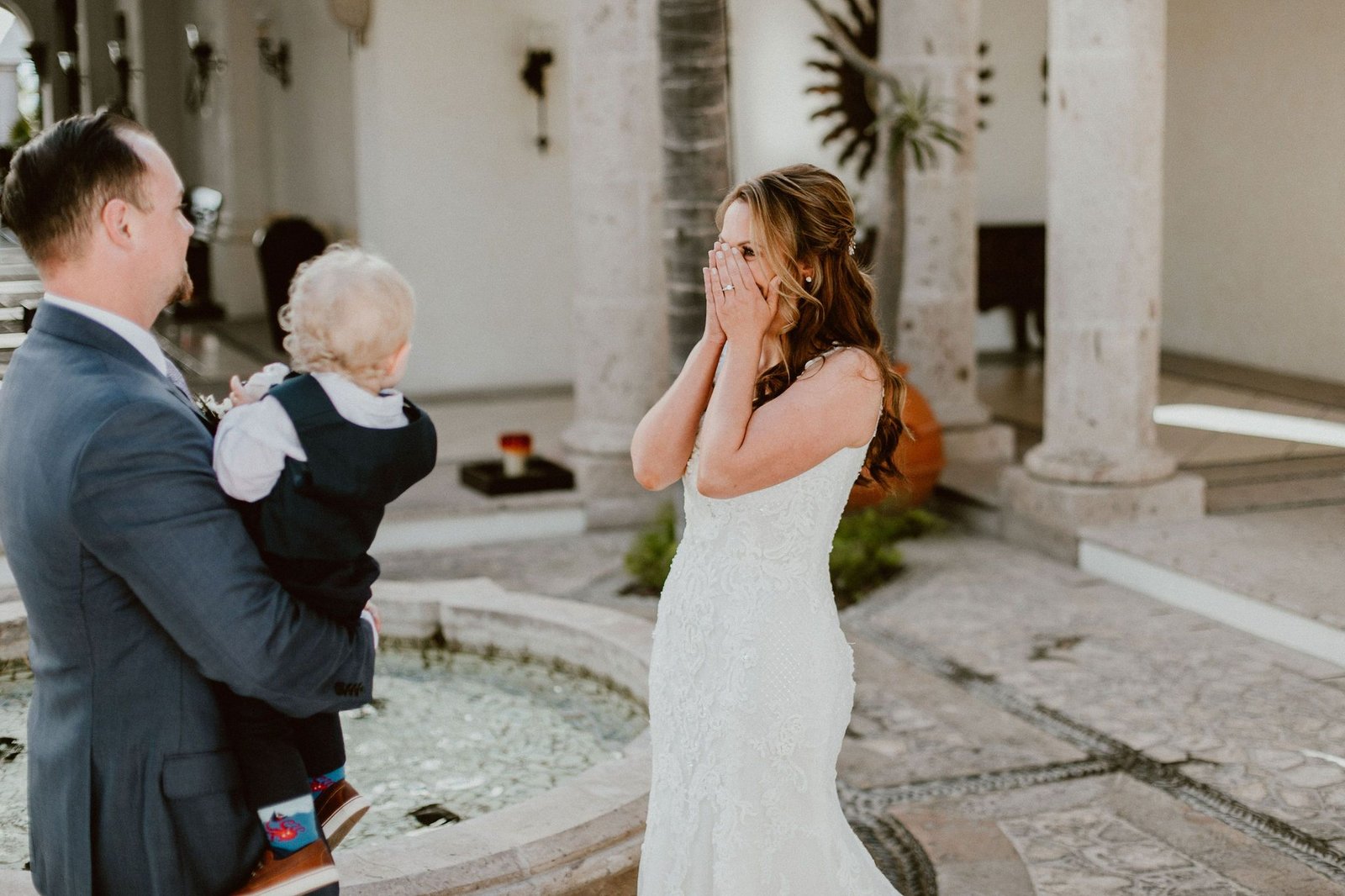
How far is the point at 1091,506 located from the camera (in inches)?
274

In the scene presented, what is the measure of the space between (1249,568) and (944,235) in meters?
2.84

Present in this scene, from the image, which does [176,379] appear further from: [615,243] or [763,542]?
[615,243]

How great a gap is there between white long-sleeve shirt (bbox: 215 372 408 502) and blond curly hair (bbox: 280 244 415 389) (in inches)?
0.9

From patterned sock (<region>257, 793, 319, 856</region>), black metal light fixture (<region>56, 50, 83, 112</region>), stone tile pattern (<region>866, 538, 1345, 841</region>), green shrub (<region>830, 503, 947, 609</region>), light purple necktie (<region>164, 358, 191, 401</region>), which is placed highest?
black metal light fixture (<region>56, 50, 83, 112</region>)

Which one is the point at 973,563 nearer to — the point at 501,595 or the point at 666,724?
the point at 501,595

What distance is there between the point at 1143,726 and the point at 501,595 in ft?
6.86

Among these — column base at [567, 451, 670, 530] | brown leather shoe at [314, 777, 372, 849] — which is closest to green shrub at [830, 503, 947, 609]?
column base at [567, 451, 670, 530]

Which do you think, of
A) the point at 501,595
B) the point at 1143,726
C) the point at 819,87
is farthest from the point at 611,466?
the point at 819,87

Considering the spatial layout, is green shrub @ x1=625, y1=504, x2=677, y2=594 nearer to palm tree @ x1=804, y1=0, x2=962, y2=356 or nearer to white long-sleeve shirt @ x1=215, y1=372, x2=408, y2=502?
palm tree @ x1=804, y1=0, x2=962, y2=356

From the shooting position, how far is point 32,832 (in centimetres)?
204

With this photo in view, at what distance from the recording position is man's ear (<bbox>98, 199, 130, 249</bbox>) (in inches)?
74.2

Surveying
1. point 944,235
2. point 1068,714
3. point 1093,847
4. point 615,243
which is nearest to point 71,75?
point 615,243

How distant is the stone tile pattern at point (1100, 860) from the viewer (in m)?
3.78

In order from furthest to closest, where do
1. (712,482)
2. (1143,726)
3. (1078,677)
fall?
(1078,677)
(1143,726)
(712,482)
